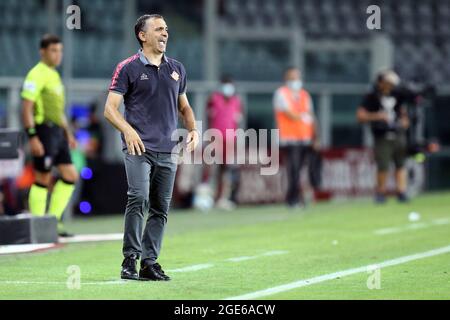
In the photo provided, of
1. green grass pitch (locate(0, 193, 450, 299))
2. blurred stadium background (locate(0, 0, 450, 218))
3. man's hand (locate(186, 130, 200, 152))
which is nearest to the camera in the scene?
green grass pitch (locate(0, 193, 450, 299))

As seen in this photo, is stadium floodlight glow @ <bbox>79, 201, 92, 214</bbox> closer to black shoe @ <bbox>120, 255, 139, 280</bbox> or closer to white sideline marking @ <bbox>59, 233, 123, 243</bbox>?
white sideline marking @ <bbox>59, 233, 123, 243</bbox>

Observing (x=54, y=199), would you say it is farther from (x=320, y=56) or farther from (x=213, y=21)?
(x=320, y=56)

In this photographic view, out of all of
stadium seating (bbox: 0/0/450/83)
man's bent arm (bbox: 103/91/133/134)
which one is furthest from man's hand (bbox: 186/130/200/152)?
stadium seating (bbox: 0/0/450/83)

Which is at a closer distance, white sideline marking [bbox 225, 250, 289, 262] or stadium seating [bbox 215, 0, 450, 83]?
white sideline marking [bbox 225, 250, 289, 262]

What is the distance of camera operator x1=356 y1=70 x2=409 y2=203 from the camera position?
23.1 m

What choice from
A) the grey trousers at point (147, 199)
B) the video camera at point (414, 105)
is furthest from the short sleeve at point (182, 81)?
the video camera at point (414, 105)

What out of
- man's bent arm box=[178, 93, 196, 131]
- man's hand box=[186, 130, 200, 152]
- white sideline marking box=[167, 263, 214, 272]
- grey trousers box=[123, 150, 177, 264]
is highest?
man's bent arm box=[178, 93, 196, 131]

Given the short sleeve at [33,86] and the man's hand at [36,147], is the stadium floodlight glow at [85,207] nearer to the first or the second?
the man's hand at [36,147]

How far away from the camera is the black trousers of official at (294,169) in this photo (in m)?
21.9

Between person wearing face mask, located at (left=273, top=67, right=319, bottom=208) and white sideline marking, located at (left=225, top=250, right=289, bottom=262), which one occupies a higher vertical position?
person wearing face mask, located at (left=273, top=67, right=319, bottom=208)

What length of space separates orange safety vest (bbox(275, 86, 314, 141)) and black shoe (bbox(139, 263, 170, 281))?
38.3ft

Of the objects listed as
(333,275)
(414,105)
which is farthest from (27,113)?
(414,105)

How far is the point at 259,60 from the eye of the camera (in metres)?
28.9
